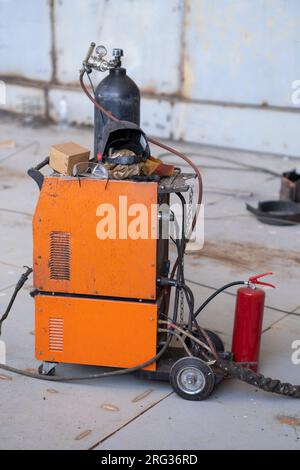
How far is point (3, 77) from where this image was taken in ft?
27.0

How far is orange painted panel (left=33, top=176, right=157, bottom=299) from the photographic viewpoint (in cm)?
244

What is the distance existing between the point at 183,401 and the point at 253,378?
282mm

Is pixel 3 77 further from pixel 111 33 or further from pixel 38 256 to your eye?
pixel 38 256

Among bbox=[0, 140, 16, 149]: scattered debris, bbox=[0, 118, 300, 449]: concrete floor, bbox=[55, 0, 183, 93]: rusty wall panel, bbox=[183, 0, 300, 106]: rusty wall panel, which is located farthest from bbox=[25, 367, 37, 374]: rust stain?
bbox=[55, 0, 183, 93]: rusty wall panel

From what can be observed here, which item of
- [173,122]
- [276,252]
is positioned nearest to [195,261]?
[276,252]

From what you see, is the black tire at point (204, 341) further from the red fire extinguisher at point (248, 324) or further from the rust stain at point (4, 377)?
the rust stain at point (4, 377)

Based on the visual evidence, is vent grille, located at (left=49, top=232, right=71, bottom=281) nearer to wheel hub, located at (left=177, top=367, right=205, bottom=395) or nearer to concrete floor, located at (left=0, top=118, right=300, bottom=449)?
concrete floor, located at (left=0, top=118, right=300, bottom=449)

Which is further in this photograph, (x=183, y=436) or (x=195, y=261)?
(x=195, y=261)

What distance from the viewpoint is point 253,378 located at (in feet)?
8.21

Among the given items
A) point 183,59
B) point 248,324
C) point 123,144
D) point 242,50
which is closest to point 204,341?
point 248,324

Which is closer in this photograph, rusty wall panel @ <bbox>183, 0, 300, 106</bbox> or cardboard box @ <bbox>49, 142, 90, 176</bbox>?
cardboard box @ <bbox>49, 142, 90, 176</bbox>

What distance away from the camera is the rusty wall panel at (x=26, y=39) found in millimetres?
7746

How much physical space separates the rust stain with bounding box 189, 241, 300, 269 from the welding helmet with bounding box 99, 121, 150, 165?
1.49 meters
